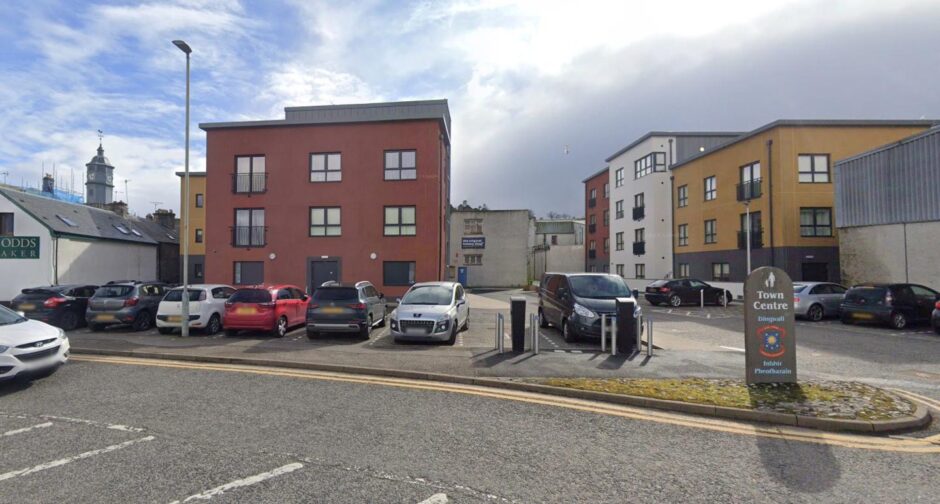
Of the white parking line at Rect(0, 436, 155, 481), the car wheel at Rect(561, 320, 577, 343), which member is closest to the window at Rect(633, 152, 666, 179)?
the car wheel at Rect(561, 320, 577, 343)

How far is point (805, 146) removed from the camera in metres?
27.2

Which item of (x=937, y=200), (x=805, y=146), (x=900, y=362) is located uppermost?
(x=805, y=146)

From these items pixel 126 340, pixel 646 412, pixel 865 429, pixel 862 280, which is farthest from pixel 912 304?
pixel 126 340

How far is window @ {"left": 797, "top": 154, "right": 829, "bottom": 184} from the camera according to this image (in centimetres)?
2723

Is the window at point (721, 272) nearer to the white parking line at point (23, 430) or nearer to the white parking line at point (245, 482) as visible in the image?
the white parking line at point (245, 482)

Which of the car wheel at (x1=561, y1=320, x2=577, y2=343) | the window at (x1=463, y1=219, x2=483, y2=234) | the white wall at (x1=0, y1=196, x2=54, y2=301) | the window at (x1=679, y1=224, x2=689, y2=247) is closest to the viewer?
the car wheel at (x1=561, y1=320, x2=577, y2=343)

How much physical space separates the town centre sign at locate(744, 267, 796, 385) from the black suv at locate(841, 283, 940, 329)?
11695 millimetres

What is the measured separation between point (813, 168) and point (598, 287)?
2180 centimetres

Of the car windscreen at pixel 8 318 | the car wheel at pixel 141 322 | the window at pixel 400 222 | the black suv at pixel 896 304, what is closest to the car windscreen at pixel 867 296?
the black suv at pixel 896 304

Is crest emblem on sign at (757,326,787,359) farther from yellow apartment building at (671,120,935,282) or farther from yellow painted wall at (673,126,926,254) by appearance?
→ yellow painted wall at (673,126,926,254)

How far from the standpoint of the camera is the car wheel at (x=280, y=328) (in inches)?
527

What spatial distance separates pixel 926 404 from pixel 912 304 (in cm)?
1207

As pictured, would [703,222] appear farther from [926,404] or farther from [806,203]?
[926,404]

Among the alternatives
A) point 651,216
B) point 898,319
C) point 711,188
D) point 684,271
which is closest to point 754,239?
point 711,188
